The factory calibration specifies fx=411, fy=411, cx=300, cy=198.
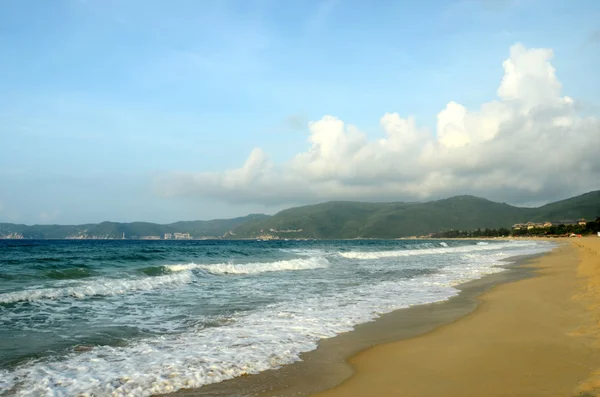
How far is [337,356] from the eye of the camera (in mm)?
6848

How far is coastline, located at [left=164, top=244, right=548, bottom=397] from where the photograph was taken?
529 cm

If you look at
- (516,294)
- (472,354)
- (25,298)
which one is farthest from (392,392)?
(25,298)

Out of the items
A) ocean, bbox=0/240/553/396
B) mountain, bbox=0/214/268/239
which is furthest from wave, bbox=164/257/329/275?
mountain, bbox=0/214/268/239

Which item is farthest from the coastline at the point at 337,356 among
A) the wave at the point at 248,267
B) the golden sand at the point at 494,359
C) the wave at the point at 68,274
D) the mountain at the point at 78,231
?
the mountain at the point at 78,231

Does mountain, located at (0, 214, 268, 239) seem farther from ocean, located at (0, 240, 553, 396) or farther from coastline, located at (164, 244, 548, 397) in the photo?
coastline, located at (164, 244, 548, 397)

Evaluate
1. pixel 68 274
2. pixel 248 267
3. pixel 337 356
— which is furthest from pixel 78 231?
pixel 337 356

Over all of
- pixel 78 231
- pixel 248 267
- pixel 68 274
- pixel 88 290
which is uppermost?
pixel 78 231

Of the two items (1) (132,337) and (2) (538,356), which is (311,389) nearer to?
(2) (538,356)

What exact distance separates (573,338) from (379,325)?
146 inches

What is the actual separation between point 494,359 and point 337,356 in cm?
243

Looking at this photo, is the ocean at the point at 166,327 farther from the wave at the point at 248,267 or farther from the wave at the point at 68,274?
the wave at the point at 248,267

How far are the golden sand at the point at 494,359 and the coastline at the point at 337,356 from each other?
0.24 meters

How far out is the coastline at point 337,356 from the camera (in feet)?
17.4

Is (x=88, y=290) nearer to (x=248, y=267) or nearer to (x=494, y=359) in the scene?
(x=248, y=267)
